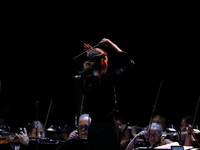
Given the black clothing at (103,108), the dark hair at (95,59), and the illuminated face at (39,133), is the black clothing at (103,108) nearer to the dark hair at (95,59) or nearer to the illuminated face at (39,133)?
the dark hair at (95,59)

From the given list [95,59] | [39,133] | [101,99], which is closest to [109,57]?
[39,133]

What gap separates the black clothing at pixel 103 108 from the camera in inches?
68.9

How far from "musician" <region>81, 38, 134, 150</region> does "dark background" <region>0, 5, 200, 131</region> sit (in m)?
3.82

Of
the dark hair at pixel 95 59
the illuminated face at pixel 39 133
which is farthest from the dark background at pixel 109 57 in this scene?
the dark hair at pixel 95 59

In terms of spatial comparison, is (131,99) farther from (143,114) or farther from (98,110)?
(98,110)

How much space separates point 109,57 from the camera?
19.7ft

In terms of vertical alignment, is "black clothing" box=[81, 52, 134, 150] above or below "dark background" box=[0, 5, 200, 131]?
below

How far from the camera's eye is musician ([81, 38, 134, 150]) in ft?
5.76

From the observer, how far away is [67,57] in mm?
6164

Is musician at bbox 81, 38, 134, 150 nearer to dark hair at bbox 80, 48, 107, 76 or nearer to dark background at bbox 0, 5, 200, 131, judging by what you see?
dark hair at bbox 80, 48, 107, 76

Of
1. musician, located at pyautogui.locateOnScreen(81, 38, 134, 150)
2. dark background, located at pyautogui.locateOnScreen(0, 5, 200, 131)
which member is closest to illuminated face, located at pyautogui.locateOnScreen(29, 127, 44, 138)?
dark background, located at pyautogui.locateOnScreen(0, 5, 200, 131)

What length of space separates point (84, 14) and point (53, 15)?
681 mm

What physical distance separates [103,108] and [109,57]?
4.23 m

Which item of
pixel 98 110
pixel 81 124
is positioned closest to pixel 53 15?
pixel 81 124
